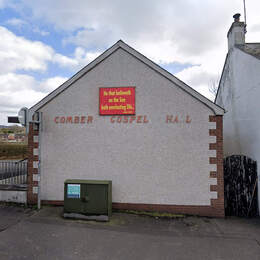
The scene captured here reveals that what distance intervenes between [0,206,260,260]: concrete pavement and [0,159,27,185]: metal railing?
179 cm

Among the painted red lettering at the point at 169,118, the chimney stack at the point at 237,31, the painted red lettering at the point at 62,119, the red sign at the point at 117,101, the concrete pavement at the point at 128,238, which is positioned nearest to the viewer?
the concrete pavement at the point at 128,238

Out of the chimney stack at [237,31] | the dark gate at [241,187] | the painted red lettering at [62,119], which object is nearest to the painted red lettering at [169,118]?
the dark gate at [241,187]

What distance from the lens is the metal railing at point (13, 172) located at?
7.31 m

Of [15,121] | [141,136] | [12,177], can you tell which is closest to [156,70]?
[141,136]

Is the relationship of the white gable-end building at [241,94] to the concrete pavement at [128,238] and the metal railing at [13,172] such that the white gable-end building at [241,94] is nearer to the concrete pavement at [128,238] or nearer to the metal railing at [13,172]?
the concrete pavement at [128,238]

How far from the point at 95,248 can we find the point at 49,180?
3238 mm

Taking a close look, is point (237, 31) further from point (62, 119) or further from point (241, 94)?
point (62, 119)

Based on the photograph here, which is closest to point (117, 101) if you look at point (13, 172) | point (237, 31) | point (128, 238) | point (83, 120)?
point (83, 120)

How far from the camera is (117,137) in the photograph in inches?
242

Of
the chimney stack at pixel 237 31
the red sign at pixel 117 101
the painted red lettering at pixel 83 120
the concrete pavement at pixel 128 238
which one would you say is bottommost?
the concrete pavement at pixel 128 238

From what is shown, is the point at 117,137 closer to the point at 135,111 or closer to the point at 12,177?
the point at 135,111

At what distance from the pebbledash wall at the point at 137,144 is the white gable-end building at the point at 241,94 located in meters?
1.73

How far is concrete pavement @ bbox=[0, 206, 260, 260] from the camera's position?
3855 millimetres

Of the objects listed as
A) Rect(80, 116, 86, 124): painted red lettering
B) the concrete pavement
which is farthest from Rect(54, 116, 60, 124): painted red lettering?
the concrete pavement
